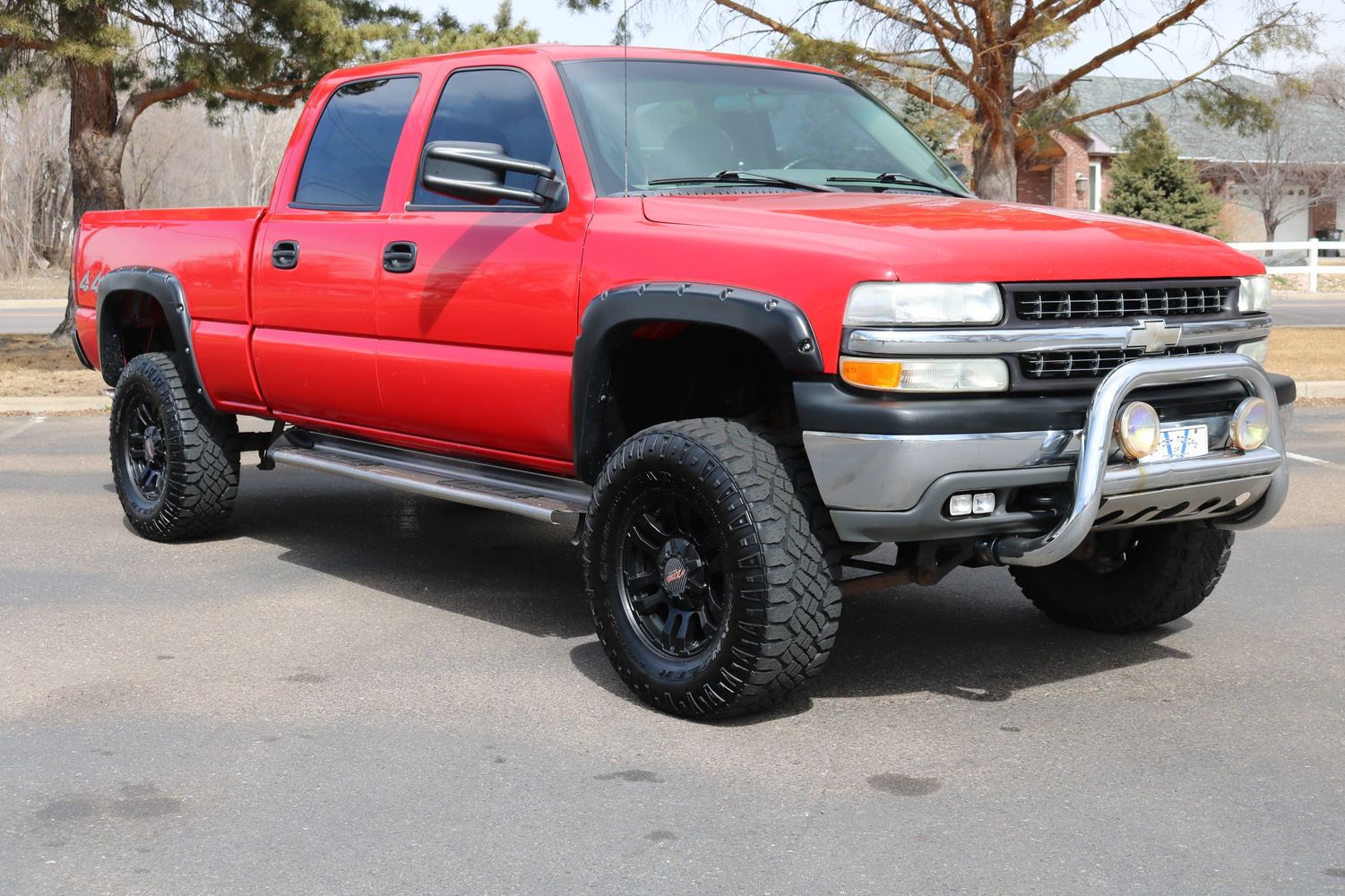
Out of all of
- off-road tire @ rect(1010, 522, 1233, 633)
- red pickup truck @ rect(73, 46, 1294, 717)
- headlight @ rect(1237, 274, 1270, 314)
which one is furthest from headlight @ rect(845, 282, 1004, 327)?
off-road tire @ rect(1010, 522, 1233, 633)

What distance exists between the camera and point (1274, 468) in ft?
15.9

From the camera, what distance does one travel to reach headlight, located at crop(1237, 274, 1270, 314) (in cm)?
506

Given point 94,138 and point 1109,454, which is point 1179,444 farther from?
point 94,138

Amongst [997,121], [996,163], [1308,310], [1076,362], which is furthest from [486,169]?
[1308,310]

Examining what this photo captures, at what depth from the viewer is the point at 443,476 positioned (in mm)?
6074

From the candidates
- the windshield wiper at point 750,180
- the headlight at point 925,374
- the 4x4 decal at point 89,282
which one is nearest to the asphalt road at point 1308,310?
the 4x4 decal at point 89,282

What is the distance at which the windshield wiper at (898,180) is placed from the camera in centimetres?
573

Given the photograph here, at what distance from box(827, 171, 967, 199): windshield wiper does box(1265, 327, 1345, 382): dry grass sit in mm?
8857

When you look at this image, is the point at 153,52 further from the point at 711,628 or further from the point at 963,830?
the point at 963,830

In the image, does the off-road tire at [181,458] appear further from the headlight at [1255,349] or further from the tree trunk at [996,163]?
the tree trunk at [996,163]

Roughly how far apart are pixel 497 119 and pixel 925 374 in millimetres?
2302

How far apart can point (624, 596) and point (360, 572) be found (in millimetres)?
2310

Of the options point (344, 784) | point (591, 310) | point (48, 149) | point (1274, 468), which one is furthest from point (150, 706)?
point (48, 149)

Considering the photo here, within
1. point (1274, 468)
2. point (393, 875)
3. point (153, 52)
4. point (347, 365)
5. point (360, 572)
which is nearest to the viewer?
point (393, 875)
